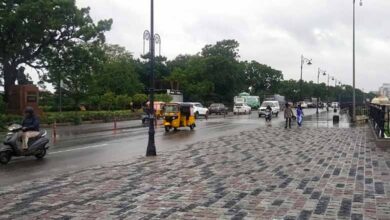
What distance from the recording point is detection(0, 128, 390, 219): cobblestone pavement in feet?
24.5

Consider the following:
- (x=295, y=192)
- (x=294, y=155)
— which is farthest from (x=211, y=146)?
(x=295, y=192)

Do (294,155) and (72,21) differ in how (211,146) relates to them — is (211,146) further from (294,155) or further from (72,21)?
(72,21)

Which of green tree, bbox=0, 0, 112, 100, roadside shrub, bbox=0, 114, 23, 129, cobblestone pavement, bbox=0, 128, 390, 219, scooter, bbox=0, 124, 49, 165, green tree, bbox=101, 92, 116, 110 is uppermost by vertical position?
green tree, bbox=0, 0, 112, 100

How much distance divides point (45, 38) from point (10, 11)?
369 centimetres

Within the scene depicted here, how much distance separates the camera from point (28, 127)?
1493cm

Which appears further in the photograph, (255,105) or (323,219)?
(255,105)

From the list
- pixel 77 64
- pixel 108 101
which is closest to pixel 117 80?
pixel 108 101

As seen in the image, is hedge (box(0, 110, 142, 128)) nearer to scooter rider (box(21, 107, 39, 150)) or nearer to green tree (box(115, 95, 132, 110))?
green tree (box(115, 95, 132, 110))

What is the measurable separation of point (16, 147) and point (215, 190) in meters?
7.63

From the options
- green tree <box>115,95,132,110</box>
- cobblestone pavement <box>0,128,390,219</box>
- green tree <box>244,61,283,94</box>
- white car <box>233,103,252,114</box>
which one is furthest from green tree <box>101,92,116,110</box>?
green tree <box>244,61,283,94</box>

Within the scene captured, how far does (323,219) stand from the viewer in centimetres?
703

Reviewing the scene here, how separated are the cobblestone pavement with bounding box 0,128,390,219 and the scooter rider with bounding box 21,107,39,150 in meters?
3.29

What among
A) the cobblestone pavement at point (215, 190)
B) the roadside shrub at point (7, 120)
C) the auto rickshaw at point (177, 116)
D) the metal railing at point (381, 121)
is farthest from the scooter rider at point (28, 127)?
the roadside shrub at point (7, 120)

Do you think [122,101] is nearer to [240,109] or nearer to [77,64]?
[240,109]
